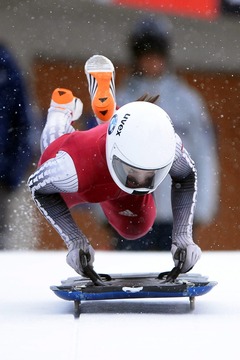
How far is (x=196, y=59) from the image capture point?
307 inches

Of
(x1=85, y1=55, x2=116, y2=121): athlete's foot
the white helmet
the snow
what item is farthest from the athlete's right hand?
(x1=85, y1=55, x2=116, y2=121): athlete's foot

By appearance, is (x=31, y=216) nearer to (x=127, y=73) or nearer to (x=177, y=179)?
(x=127, y=73)

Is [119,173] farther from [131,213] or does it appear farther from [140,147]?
[131,213]

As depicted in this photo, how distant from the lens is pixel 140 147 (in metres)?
3.38

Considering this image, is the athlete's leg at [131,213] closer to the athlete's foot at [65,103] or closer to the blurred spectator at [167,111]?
the athlete's foot at [65,103]

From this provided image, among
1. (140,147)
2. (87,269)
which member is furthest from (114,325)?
(140,147)

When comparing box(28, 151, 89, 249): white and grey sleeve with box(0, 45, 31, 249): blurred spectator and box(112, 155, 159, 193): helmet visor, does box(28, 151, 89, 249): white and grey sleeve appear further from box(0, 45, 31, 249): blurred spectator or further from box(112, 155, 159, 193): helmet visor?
box(0, 45, 31, 249): blurred spectator

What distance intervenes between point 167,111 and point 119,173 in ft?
12.5

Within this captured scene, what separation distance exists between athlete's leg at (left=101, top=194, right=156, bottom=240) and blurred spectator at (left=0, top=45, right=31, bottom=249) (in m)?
2.83

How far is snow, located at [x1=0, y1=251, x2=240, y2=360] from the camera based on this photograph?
266 cm

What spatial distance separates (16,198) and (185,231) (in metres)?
3.65

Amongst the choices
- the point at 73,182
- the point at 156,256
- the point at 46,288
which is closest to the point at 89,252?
the point at 73,182

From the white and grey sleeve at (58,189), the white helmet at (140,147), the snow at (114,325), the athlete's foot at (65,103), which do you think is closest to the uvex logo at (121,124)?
the white helmet at (140,147)

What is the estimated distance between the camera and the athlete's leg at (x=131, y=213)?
445 centimetres
